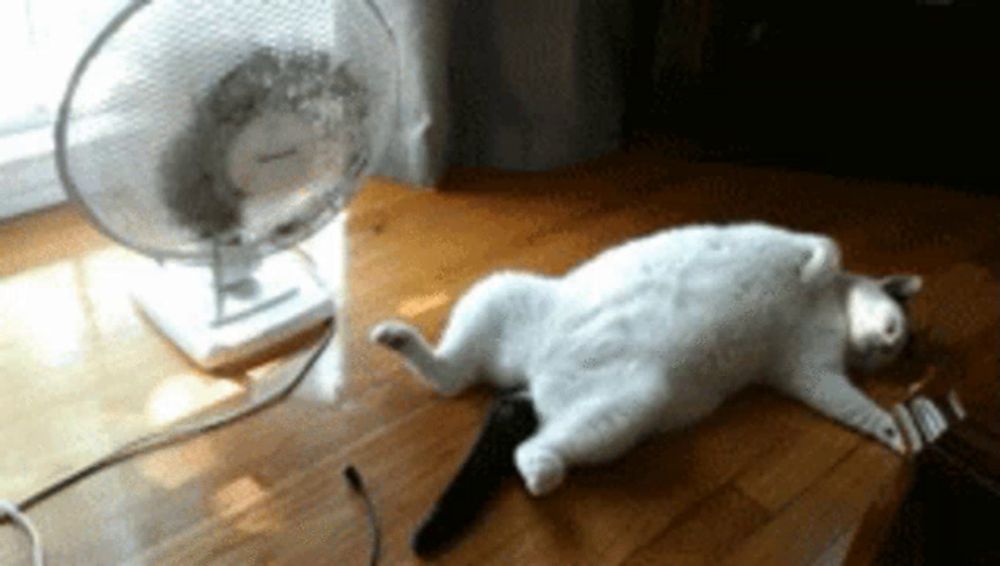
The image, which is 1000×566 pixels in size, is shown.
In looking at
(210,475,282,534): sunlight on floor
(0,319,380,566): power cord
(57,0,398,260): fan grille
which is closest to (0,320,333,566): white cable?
(0,319,380,566): power cord

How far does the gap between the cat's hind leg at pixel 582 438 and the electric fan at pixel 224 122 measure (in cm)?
43

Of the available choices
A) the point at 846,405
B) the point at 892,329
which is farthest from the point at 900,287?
the point at 846,405

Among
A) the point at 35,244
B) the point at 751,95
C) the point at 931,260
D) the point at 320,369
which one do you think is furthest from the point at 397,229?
the point at 931,260

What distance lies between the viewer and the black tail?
1.20 meters

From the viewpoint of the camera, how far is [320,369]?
1480 mm

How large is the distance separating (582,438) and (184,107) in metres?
0.60

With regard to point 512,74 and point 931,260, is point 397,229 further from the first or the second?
point 931,260

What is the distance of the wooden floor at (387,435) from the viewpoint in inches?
47.6

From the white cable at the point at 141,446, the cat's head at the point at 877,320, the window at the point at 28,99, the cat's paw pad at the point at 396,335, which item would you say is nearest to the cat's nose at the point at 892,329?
the cat's head at the point at 877,320

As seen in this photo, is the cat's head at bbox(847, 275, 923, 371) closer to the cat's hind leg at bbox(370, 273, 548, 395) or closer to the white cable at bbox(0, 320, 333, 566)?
the cat's hind leg at bbox(370, 273, 548, 395)

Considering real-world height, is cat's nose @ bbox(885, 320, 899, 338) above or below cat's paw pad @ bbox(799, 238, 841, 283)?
below

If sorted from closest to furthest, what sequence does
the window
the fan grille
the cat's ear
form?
the fan grille
the cat's ear
the window

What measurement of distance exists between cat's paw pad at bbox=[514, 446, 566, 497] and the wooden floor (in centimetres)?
4

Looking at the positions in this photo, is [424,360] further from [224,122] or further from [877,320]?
[877,320]
